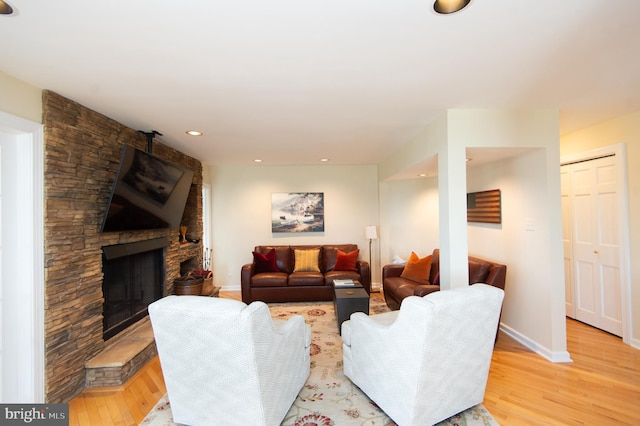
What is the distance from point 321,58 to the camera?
1.70 metres

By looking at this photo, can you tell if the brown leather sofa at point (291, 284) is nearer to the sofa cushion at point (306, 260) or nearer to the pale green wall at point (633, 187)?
the sofa cushion at point (306, 260)

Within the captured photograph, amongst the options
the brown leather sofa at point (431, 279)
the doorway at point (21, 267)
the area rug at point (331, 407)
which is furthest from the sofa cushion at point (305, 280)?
the doorway at point (21, 267)

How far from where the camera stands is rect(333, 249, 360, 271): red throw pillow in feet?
15.4

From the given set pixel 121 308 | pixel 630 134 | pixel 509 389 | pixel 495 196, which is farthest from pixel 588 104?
pixel 121 308

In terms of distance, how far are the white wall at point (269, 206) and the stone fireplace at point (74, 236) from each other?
2460mm

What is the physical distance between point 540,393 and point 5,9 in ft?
13.0

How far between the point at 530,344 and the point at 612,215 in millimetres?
1685

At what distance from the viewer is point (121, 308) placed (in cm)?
295

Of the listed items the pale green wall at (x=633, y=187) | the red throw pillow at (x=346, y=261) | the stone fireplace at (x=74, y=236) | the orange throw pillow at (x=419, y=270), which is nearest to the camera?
the stone fireplace at (x=74, y=236)

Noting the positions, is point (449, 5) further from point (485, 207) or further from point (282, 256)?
point (282, 256)

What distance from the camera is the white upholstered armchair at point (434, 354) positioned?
64.0 inches

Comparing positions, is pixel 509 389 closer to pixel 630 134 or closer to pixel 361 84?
pixel 361 84

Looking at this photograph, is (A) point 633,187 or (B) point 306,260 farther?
(B) point 306,260

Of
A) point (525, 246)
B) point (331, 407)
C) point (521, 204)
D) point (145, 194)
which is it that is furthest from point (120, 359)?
point (521, 204)
